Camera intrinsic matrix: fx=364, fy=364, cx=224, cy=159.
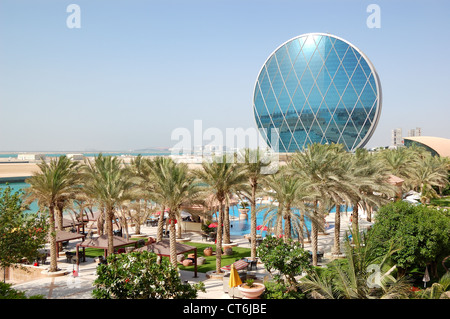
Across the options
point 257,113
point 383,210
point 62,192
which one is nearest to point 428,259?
point 383,210

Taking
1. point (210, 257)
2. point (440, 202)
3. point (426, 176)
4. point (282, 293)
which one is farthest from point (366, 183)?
point (426, 176)

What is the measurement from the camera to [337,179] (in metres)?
18.6

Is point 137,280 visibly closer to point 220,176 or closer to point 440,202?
point 220,176

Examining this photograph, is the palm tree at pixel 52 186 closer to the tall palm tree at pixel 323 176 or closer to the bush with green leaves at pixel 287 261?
the bush with green leaves at pixel 287 261

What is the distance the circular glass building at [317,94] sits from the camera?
87.4 m

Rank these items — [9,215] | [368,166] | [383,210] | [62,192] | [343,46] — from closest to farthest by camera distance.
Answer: [9,215]
[383,210]
[62,192]
[368,166]
[343,46]

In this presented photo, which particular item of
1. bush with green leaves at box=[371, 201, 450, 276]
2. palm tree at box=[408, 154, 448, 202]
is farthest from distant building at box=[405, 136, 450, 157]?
bush with green leaves at box=[371, 201, 450, 276]

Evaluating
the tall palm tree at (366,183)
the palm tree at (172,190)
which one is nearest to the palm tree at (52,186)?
the palm tree at (172,190)

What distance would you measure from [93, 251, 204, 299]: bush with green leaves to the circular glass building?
8114 centimetres

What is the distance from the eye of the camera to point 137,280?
7.81m

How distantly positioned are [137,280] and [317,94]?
293 feet

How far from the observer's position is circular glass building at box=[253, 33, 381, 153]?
87.4 meters
